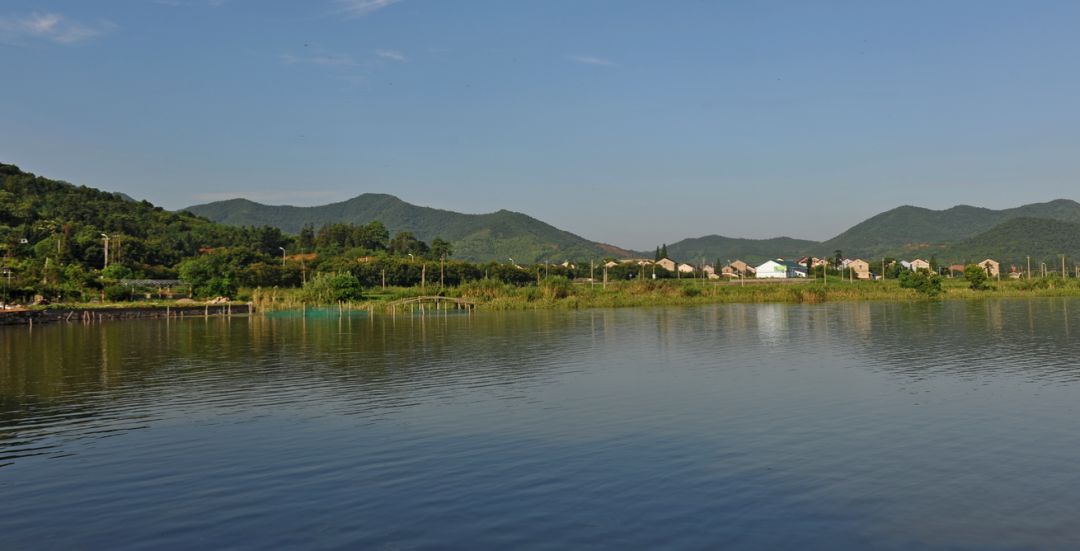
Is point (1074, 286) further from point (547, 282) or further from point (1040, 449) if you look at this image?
point (1040, 449)

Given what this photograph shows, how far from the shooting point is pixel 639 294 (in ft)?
357

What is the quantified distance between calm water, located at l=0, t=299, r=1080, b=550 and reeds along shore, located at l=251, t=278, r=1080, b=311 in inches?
2493

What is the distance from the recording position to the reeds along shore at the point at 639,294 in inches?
4008

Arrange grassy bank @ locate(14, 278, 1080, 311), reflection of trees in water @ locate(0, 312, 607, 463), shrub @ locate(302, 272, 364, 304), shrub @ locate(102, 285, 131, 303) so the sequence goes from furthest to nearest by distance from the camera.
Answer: shrub @ locate(302, 272, 364, 304)
grassy bank @ locate(14, 278, 1080, 311)
shrub @ locate(102, 285, 131, 303)
reflection of trees in water @ locate(0, 312, 607, 463)

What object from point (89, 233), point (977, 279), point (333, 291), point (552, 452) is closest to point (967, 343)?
point (552, 452)

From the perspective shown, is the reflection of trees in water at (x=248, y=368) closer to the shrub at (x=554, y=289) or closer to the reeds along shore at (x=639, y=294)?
the reeds along shore at (x=639, y=294)

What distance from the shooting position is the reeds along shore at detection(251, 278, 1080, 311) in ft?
334

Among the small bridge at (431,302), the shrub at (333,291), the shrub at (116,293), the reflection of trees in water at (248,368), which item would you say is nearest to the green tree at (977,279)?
the small bridge at (431,302)

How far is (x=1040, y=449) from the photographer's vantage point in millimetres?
17594

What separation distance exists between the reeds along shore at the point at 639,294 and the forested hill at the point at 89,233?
40.0 m

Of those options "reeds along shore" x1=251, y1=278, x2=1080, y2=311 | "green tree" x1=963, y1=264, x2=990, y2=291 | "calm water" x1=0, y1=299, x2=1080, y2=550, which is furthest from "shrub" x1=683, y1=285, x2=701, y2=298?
"calm water" x1=0, y1=299, x2=1080, y2=550

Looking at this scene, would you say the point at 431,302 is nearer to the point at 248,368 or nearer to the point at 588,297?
the point at 588,297

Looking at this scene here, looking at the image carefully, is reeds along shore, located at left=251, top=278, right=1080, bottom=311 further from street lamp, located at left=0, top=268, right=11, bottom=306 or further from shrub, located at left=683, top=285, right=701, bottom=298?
street lamp, located at left=0, top=268, right=11, bottom=306

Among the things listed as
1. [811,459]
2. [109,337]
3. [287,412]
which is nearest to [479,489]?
[811,459]
